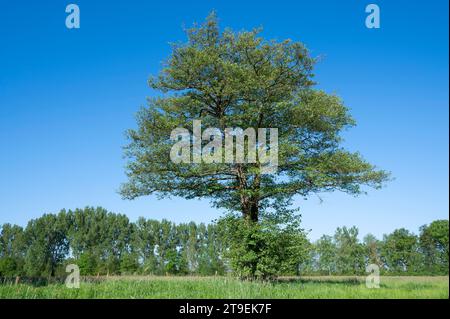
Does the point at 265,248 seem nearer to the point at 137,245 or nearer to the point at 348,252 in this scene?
the point at 348,252

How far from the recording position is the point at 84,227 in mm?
90312

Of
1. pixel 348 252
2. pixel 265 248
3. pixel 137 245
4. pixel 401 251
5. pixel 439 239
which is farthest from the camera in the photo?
pixel 137 245

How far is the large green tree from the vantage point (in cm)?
2212

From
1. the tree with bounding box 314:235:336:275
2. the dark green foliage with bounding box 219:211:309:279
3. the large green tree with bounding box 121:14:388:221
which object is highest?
the large green tree with bounding box 121:14:388:221

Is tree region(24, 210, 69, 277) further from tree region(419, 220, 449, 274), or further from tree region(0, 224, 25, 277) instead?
tree region(419, 220, 449, 274)

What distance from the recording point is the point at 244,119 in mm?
22750

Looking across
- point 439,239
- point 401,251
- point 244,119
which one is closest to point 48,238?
point 401,251

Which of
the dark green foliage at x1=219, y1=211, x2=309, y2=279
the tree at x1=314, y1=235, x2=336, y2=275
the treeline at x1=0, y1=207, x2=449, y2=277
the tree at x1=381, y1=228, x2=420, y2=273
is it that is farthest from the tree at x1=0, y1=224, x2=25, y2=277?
the dark green foliage at x1=219, y1=211, x2=309, y2=279

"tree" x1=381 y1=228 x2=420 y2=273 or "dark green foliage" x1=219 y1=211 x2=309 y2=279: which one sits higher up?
"dark green foliage" x1=219 y1=211 x2=309 y2=279

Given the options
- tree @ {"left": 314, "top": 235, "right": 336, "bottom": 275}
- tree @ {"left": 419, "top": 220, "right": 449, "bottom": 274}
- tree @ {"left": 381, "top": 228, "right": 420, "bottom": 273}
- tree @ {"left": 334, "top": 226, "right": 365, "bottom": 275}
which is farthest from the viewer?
tree @ {"left": 314, "top": 235, "right": 336, "bottom": 275}

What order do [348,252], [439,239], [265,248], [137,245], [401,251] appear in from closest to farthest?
[265,248] → [439,239] → [401,251] → [348,252] → [137,245]

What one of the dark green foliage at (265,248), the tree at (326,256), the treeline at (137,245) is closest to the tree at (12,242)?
the treeline at (137,245)

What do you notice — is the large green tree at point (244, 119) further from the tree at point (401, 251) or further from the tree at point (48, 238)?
the tree at point (48, 238)

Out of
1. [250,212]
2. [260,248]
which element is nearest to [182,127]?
[250,212]
